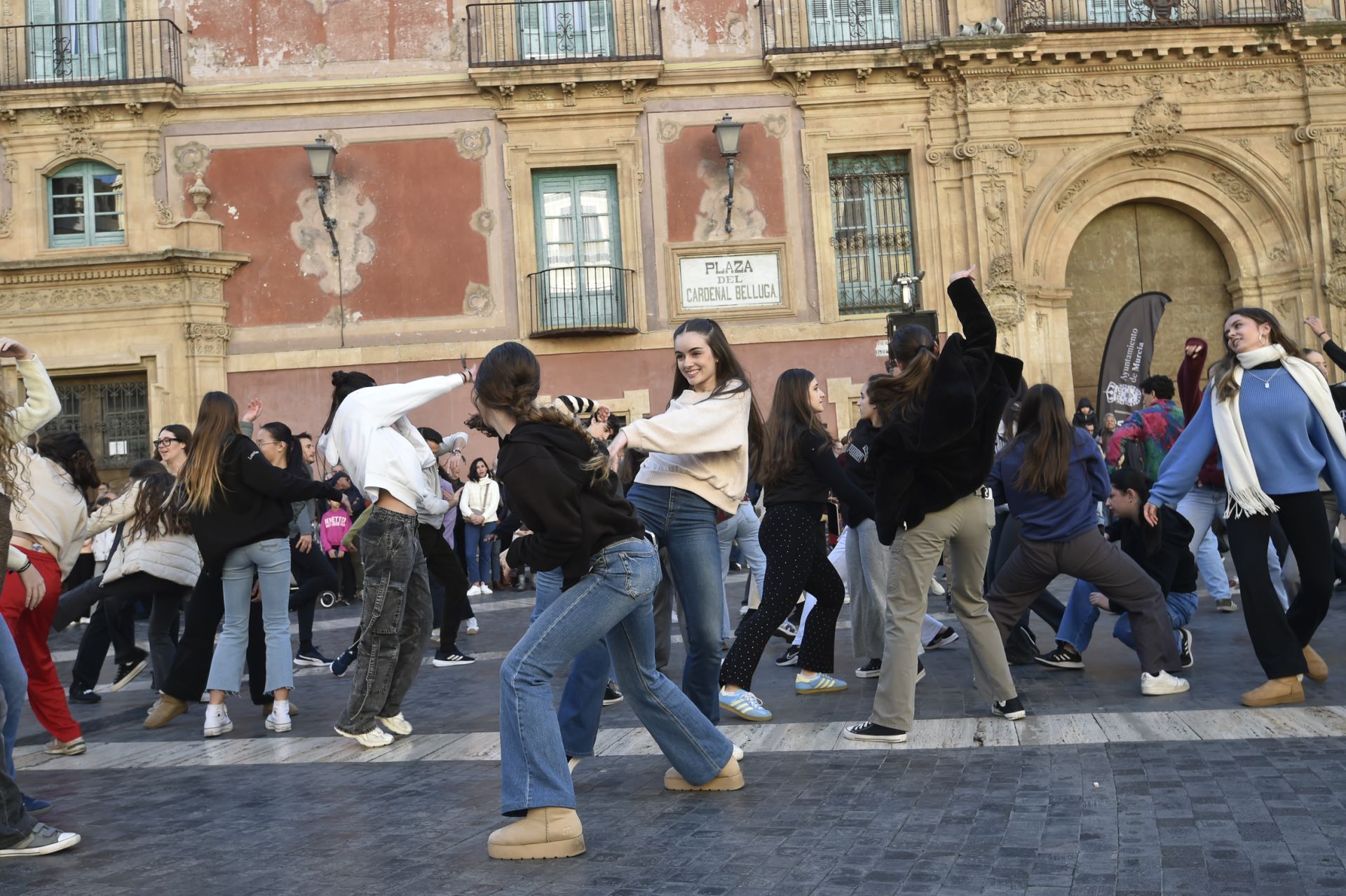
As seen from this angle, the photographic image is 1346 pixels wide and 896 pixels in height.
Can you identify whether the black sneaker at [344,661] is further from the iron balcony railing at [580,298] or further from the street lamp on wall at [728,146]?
the street lamp on wall at [728,146]

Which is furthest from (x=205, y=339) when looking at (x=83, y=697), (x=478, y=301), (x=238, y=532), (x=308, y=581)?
(x=238, y=532)

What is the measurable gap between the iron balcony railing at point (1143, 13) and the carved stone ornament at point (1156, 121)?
115 cm

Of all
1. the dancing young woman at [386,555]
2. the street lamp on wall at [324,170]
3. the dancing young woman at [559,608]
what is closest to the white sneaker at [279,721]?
the dancing young woman at [386,555]

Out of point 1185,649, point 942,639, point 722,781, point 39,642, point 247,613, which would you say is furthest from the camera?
point 942,639

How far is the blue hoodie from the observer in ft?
23.2

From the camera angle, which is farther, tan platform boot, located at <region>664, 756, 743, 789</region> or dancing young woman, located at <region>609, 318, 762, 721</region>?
dancing young woman, located at <region>609, 318, 762, 721</region>

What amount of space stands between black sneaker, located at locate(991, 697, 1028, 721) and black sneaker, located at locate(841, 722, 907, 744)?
0.61 meters

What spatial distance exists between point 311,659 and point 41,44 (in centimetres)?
1547

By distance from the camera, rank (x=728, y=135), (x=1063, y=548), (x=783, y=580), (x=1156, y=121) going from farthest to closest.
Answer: (x=1156, y=121) → (x=728, y=135) → (x=1063, y=548) → (x=783, y=580)

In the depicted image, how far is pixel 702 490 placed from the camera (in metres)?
5.68

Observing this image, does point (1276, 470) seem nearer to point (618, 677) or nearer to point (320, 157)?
point (618, 677)

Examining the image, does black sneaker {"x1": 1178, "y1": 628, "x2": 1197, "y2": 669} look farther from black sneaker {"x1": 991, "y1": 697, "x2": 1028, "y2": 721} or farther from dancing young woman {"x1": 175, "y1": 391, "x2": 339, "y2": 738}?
dancing young woman {"x1": 175, "y1": 391, "x2": 339, "y2": 738}

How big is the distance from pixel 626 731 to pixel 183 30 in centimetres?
1817

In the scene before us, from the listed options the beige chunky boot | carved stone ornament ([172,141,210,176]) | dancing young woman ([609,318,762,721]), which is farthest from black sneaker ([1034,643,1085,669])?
carved stone ornament ([172,141,210,176])
